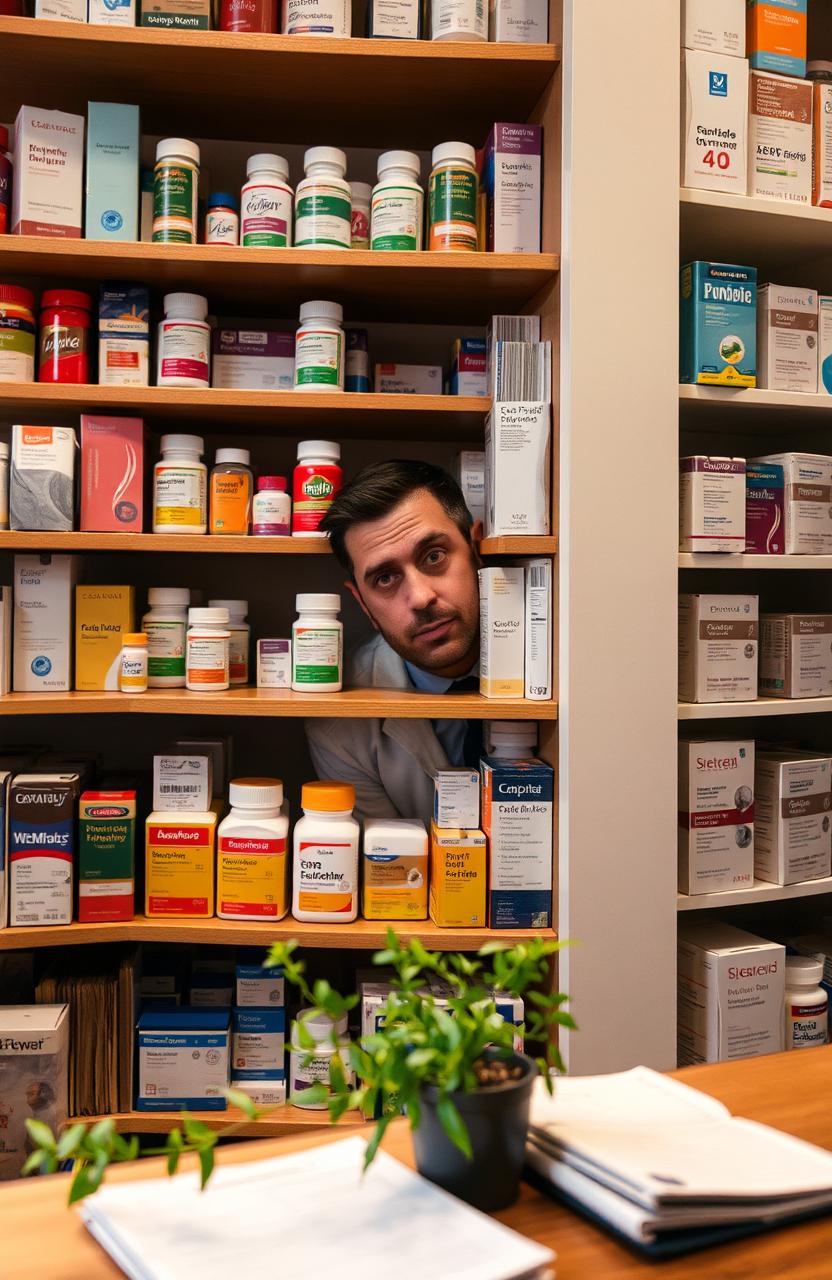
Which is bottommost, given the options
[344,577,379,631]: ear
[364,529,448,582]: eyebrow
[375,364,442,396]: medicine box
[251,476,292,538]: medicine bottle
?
[344,577,379,631]: ear

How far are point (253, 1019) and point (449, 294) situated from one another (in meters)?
1.53

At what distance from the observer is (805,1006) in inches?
76.9

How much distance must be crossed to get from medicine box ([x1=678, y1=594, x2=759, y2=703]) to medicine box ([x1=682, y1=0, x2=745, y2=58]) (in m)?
1.08

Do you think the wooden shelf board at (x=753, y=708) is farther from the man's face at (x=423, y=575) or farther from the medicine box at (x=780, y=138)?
the medicine box at (x=780, y=138)

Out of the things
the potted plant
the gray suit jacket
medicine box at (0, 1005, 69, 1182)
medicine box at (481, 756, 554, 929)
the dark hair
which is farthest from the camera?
the gray suit jacket

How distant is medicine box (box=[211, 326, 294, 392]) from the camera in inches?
78.5

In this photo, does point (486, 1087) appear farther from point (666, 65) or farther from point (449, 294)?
point (666, 65)

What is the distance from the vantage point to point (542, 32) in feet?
6.23

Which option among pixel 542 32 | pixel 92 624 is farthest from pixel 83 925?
pixel 542 32

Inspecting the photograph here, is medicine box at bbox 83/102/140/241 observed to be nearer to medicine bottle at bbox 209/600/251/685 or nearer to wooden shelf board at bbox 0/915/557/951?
medicine bottle at bbox 209/600/251/685

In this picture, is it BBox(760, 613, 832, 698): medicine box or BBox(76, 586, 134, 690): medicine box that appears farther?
BBox(760, 613, 832, 698): medicine box

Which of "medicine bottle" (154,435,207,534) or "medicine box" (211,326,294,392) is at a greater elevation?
"medicine box" (211,326,294,392)

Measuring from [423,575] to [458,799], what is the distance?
47cm

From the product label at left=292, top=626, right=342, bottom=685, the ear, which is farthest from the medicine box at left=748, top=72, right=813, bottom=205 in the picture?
the product label at left=292, top=626, right=342, bottom=685
